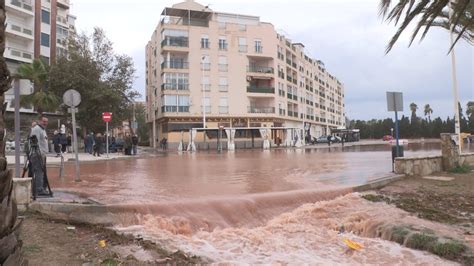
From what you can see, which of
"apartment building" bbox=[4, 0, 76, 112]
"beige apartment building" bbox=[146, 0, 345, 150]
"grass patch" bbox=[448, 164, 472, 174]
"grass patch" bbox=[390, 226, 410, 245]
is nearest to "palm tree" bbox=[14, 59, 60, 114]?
"apartment building" bbox=[4, 0, 76, 112]

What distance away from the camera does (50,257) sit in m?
5.01

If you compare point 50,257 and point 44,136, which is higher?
point 44,136

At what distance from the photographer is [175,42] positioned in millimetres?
55969

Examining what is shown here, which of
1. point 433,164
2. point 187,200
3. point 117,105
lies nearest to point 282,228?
point 187,200

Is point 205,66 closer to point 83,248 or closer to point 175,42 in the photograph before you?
point 175,42

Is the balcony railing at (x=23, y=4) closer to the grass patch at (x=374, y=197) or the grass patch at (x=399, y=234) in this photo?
the grass patch at (x=374, y=197)

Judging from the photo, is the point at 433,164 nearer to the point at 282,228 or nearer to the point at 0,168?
the point at 282,228


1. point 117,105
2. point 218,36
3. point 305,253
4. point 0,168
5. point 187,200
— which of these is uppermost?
point 218,36

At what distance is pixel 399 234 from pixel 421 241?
0.45 metres

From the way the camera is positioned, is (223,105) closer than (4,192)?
No

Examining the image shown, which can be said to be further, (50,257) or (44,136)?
(44,136)

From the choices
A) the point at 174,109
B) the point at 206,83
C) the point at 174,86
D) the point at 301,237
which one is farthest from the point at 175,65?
the point at 301,237

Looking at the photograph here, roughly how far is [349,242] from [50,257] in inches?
175

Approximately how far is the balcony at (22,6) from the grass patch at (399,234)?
150 ft
